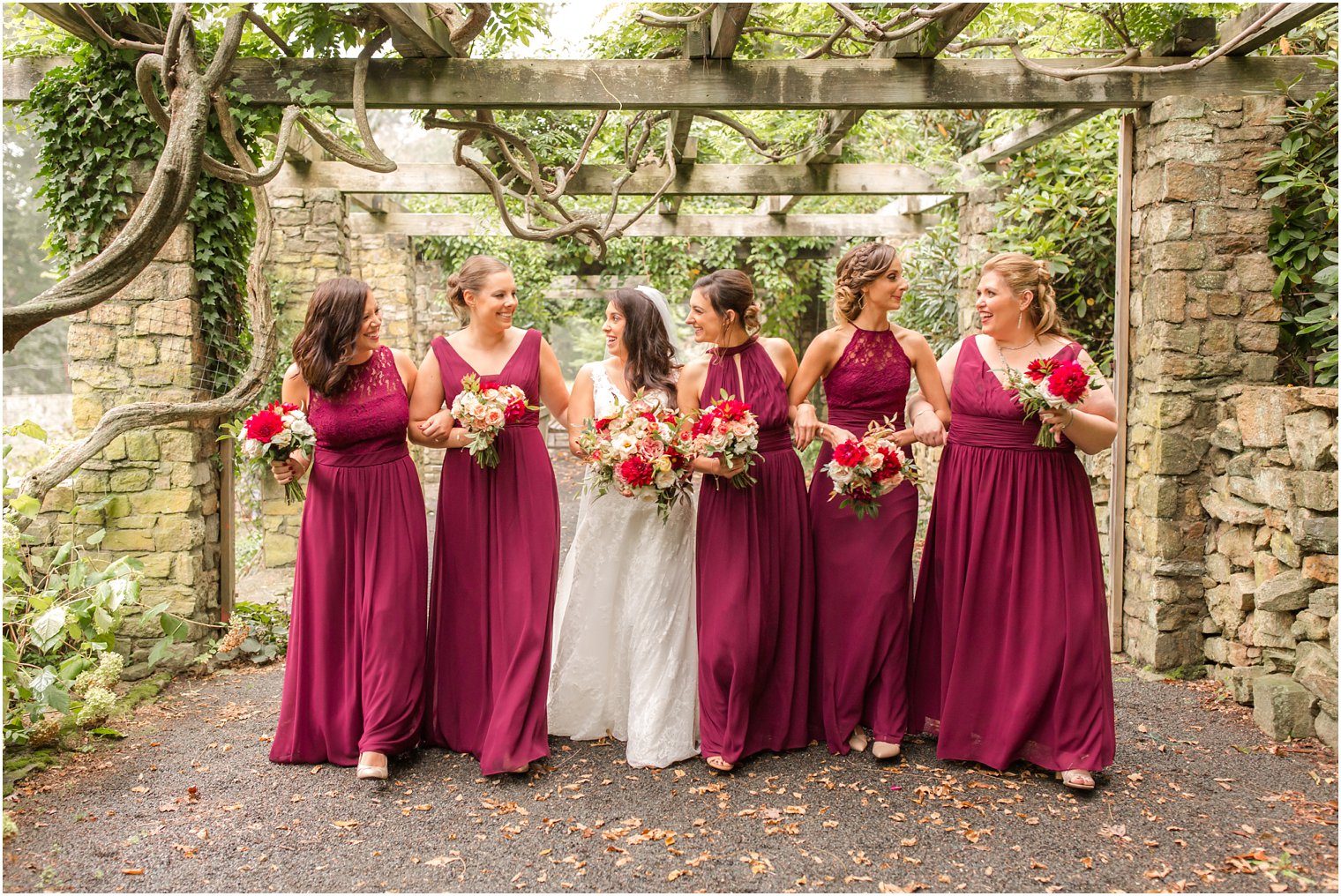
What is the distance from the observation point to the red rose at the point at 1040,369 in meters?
3.84

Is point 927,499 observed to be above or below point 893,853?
above

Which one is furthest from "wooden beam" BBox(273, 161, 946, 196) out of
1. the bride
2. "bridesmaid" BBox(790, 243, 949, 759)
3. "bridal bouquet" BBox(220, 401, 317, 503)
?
"bridal bouquet" BBox(220, 401, 317, 503)

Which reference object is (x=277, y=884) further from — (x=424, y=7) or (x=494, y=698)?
(x=424, y=7)

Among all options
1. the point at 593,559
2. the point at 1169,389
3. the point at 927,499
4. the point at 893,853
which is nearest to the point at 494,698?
the point at 593,559

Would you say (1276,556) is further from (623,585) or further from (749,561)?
(623,585)

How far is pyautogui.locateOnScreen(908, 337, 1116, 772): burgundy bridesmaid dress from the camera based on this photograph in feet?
13.2

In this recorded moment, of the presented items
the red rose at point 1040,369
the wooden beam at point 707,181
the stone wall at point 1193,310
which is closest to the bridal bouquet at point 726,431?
the red rose at point 1040,369

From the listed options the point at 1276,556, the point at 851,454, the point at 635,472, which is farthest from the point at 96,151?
the point at 1276,556

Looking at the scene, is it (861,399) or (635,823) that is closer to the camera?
(635,823)

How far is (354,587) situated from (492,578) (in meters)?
0.59

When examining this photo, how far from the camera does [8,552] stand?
4719 mm

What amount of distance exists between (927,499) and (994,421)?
664 cm

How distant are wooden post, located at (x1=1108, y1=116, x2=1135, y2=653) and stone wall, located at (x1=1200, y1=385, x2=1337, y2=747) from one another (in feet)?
1.63

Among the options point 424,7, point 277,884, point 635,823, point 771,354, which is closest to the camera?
point 277,884
